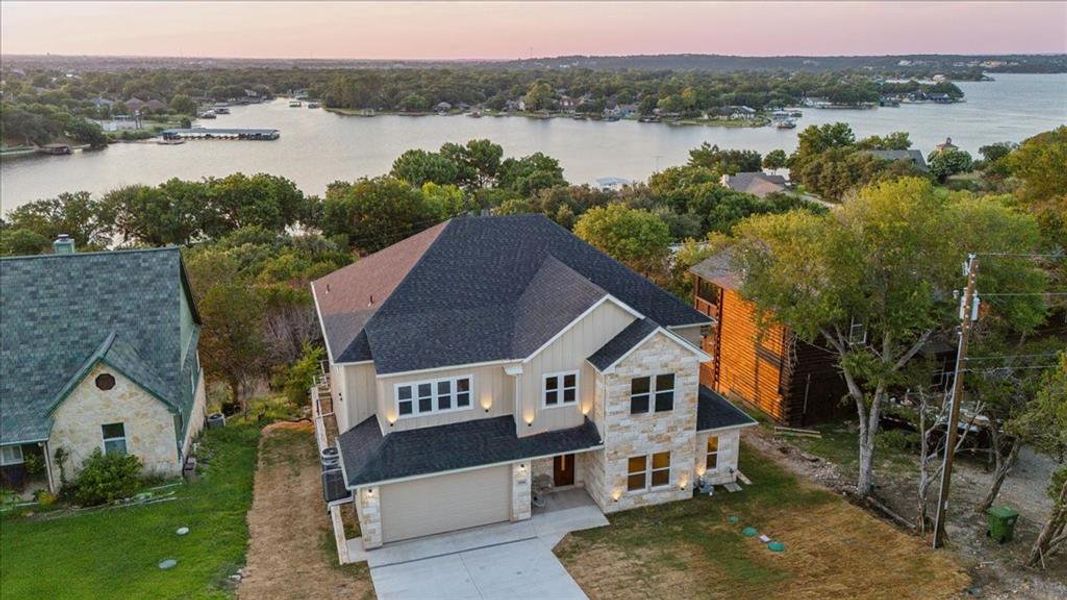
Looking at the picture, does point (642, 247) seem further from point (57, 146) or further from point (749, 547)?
point (57, 146)

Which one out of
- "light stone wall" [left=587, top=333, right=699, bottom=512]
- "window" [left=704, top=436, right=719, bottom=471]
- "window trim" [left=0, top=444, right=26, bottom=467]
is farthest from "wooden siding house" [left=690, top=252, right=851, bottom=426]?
"window trim" [left=0, top=444, right=26, bottom=467]

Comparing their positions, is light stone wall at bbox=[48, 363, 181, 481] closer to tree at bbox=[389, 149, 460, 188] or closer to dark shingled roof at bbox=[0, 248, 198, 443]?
dark shingled roof at bbox=[0, 248, 198, 443]

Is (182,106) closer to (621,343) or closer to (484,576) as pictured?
(621,343)

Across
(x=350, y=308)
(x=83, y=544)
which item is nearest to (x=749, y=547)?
(x=350, y=308)

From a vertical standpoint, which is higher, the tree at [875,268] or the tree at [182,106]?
the tree at [182,106]

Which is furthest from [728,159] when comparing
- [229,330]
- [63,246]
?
[63,246]

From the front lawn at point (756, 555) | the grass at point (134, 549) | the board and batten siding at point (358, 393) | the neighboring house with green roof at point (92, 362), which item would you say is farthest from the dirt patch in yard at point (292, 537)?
the front lawn at point (756, 555)

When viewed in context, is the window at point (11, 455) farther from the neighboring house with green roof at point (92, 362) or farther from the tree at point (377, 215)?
the tree at point (377, 215)
